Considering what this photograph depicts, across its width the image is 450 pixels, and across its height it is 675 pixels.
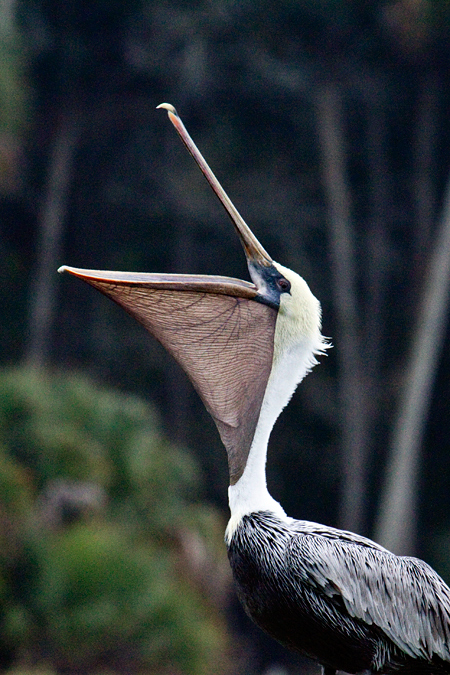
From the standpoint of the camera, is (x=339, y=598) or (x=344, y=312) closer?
(x=339, y=598)

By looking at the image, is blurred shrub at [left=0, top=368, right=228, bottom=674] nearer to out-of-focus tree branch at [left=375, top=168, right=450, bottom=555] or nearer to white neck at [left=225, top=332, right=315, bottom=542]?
out-of-focus tree branch at [left=375, top=168, right=450, bottom=555]

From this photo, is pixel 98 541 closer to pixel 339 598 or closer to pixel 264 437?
pixel 264 437

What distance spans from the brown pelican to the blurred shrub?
5.28 metres

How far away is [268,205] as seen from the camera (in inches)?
648

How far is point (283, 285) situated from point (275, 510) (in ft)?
2.62

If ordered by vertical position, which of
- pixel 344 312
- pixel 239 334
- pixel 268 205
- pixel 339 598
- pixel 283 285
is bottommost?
pixel 339 598

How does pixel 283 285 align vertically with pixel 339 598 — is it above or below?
above

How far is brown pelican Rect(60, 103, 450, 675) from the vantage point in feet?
12.5

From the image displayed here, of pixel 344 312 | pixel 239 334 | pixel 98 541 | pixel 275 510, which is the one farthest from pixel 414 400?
pixel 239 334

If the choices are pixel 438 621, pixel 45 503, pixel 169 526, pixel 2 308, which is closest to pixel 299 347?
pixel 438 621

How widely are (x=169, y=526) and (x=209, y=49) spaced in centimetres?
759

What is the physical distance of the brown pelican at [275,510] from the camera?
382 cm

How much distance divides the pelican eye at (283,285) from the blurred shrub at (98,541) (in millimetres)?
5511

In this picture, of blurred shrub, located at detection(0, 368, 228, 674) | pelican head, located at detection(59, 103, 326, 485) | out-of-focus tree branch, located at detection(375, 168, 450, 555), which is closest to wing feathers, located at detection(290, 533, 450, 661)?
pelican head, located at detection(59, 103, 326, 485)
